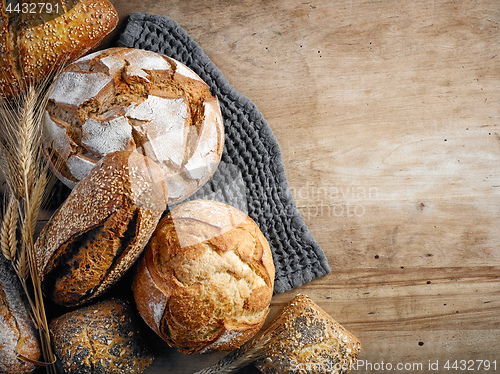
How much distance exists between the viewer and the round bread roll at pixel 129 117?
110cm

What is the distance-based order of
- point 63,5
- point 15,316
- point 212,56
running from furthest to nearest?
point 212,56 < point 63,5 < point 15,316

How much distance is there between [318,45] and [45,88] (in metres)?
1.03

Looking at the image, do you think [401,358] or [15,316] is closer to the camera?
[15,316]

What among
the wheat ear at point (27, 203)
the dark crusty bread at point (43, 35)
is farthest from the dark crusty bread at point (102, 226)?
the dark crusty bread at point (43, 35)

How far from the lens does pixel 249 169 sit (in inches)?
54.4

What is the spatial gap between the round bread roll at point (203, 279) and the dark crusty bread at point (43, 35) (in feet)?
2.23

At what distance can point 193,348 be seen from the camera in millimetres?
1147

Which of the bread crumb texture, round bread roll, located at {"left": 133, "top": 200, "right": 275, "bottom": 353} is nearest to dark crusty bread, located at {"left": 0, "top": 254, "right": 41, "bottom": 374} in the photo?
round bread roll, located at {"left": 133, "top": 200, "right": 275, "bottom": 353}

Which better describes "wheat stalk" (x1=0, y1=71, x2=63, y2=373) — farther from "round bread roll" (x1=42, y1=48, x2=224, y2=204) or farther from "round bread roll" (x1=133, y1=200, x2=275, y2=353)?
"round bread roll" (x1=133, y1=200, x2=275, y2=353)

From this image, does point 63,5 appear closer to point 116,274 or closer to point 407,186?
point 116,274

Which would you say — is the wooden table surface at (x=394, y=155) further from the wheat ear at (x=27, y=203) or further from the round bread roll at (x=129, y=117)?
the wheat ear at (x=27, y=203)

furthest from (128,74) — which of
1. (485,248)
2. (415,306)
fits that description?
(485,248)

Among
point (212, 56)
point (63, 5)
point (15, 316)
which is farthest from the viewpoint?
point (212, 56)

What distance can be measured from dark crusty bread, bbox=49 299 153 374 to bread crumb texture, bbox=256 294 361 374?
17.4 inches
